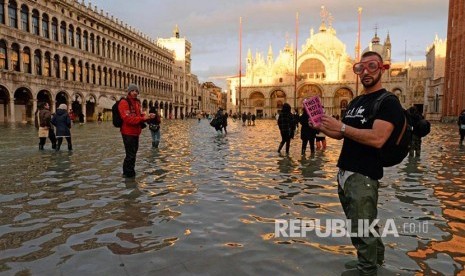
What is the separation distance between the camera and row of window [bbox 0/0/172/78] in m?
34.5

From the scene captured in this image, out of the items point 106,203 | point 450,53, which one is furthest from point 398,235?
point 450,53

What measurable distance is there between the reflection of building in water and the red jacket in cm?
7663

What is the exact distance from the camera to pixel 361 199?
295cm

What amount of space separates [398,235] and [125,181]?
17.5 ft

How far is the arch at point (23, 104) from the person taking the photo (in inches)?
1451

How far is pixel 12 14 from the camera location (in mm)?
33875

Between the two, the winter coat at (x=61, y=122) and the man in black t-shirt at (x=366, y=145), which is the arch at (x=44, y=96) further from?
the man in black t-shirt at (x=366, y=145)

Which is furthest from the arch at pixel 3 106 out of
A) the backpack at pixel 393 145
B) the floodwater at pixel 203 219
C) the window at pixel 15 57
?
the backpack at pixel 393 145

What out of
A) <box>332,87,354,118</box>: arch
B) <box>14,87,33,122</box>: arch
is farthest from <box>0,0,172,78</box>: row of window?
<box>332,87,354,118</box>: arch

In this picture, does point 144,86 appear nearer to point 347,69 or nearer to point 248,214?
point 347,69

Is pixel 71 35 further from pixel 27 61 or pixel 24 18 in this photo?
pixel 27 61

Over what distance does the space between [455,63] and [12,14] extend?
170ft

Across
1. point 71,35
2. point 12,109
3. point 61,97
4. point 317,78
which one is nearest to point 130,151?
point 12,109

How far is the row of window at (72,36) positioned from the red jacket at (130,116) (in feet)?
110
